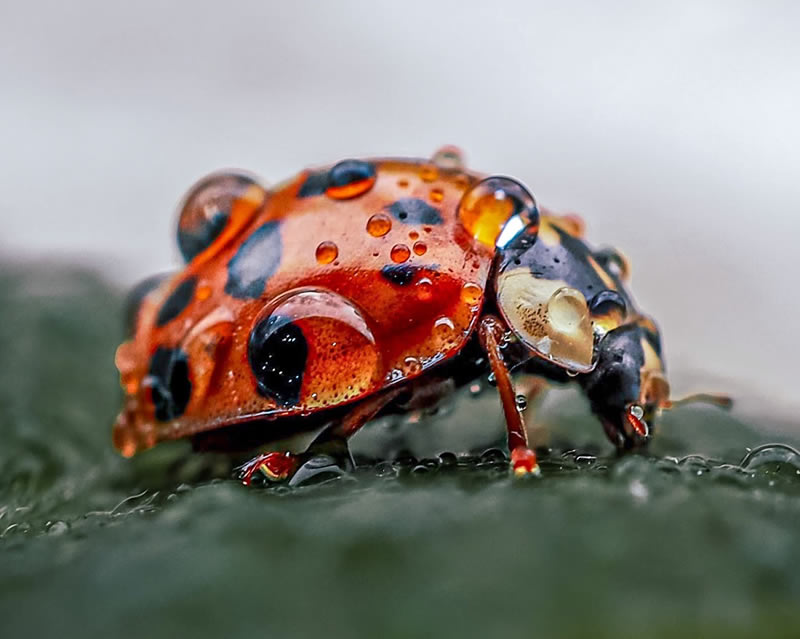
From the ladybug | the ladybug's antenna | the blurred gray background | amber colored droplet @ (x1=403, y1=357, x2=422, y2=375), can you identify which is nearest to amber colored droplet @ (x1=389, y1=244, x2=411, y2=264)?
the ladybug

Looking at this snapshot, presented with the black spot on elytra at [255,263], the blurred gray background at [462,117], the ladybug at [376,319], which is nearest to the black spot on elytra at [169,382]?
the ladybug at [376,319]

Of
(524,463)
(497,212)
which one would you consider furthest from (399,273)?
(524,463)

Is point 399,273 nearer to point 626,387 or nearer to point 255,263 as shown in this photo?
point 255,263

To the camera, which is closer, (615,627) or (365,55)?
(615,627)

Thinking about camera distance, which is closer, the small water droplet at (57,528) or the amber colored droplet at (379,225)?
the small water droplet at (57,528)

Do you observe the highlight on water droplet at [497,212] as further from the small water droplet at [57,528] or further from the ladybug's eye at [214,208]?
the small water droplet at [57,528]

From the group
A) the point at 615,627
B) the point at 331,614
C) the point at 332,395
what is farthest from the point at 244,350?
the point at 615,627

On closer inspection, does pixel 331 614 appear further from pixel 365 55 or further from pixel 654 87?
pixel 365 55

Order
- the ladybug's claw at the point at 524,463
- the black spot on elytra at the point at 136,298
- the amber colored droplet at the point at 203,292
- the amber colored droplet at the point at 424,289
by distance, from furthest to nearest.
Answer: the black spot on elytra at the point at 136,298 < the amber colored droplet at the point at 203,292 < the amber colored droplet at the point at 424,289 < the ladybug's claw at the point at 524,463
